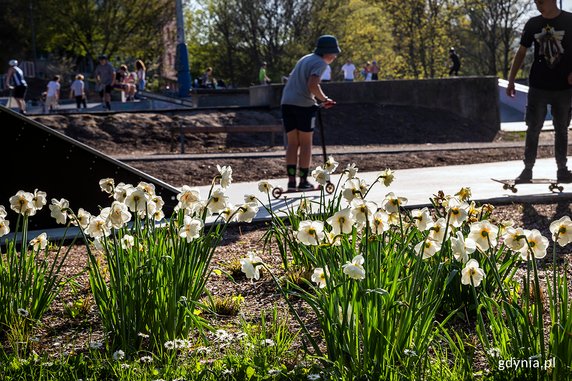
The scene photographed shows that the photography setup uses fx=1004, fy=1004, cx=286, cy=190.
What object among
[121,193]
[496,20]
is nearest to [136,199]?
[121,193]

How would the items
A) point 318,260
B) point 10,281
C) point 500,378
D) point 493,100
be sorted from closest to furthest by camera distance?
point 500,378
point 318,260
point 10,281
point 493,100

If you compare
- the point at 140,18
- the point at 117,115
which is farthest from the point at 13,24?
the point at 117,115

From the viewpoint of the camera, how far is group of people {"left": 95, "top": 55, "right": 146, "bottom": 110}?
1264 inches

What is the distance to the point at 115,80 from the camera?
35250 mm

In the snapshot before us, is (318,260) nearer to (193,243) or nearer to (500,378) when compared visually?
(193,243)

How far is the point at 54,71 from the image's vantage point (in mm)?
59719

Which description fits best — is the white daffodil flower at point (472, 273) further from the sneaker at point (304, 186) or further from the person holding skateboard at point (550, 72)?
Answer: the sneaker at point (304, 186)

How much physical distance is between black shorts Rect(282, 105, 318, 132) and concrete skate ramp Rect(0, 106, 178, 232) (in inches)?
105

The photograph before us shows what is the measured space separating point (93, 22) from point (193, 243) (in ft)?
176

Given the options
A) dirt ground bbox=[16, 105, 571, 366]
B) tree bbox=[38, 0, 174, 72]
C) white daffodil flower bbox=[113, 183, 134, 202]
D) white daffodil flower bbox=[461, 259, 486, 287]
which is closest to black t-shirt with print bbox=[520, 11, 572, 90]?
dirt ground bbox=[16, 105, 571, 366]

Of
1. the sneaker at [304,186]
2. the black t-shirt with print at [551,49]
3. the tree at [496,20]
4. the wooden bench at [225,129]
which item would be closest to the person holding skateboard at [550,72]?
the black t-shirt with print at [551,49]

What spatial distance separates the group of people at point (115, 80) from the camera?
32094 mm

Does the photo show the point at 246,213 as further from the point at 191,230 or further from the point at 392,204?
the point at 392,204

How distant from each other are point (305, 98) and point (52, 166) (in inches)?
124
